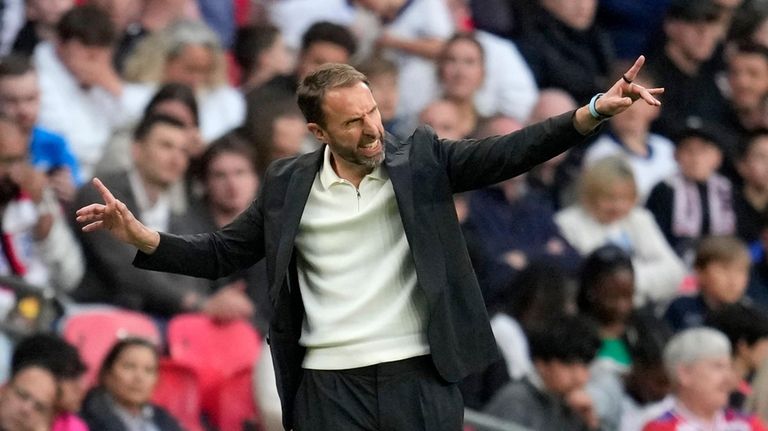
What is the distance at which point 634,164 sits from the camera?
10.4 metres

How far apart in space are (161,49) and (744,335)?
3293 mm

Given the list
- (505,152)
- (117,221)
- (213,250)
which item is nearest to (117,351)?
(213,250)

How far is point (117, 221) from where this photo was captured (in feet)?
16.1

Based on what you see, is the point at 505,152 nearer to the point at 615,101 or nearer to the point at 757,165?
the point at 615,101

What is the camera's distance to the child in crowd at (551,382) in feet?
25.9

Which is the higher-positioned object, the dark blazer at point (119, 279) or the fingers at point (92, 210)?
the fingers at point (92, 210)

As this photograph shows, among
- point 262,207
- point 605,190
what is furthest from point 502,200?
point 262,207

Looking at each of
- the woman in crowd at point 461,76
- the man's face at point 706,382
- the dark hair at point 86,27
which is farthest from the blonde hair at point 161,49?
the man's face at point 706,382

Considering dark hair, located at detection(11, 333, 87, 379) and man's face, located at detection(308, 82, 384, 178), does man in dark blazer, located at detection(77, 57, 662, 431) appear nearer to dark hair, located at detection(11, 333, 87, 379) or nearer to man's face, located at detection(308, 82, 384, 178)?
man's face, located at detection(308, 82, 384, 178)

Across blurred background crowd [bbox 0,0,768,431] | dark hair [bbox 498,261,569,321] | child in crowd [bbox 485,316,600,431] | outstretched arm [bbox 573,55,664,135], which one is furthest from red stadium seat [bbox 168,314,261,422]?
outstretched arm [bbox 573,55,664,135]

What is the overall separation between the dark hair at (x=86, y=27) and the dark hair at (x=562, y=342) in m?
2.53

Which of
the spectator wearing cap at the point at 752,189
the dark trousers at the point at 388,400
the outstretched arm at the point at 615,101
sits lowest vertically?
the spectator wearing cap at the point at 752,189

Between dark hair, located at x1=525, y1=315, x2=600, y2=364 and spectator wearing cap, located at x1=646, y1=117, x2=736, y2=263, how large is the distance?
1908 millimetres

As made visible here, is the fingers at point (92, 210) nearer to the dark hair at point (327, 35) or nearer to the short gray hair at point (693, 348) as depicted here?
the short gray hair at point (693, 348)
